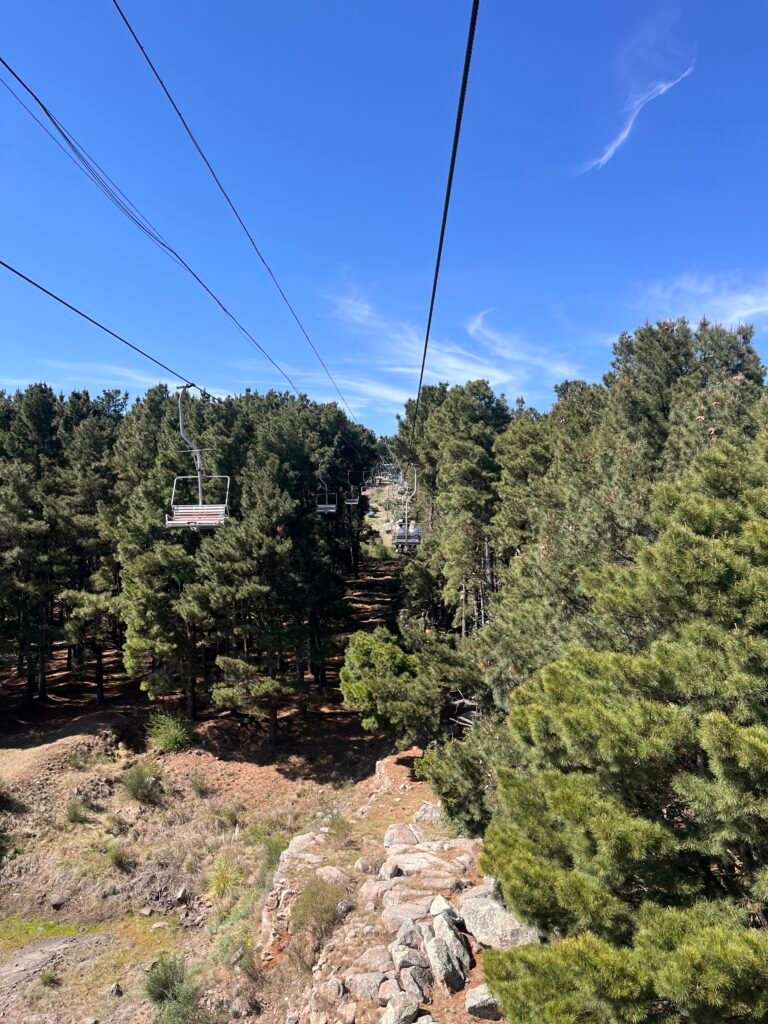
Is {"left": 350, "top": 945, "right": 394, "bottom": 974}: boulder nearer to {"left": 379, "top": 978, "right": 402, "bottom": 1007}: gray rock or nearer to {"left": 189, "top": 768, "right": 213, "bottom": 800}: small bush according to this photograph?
{"left": 379, "top": 978, "right": 402, "bottom": 1007}: gray rock

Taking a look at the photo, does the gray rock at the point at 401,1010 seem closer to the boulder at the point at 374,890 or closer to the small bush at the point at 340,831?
the boulder at the point at 374,890

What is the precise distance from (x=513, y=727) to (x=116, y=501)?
26.3m

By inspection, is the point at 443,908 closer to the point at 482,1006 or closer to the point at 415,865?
the point at 482,1006

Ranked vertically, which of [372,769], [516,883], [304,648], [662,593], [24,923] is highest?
[662,593]

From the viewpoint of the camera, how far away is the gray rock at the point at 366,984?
7660 millimetres

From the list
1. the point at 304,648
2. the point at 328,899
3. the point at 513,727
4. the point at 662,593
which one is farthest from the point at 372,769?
the point at 662,593

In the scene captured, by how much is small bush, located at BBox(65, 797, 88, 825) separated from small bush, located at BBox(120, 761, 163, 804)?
4.82 feet

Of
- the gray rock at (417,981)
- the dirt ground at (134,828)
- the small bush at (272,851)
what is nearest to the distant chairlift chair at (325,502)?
the dirt ground at (134,828)

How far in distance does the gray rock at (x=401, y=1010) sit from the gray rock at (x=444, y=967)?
1.58ft

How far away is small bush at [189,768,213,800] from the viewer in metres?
20.0

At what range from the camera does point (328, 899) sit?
10195 mm

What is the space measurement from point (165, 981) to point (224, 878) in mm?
4715

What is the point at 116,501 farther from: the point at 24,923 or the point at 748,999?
the point at 748,999

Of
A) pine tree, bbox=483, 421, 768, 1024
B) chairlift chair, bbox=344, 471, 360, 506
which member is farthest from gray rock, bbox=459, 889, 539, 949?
chairlift chair, bbox=344, 471, 360, 506
